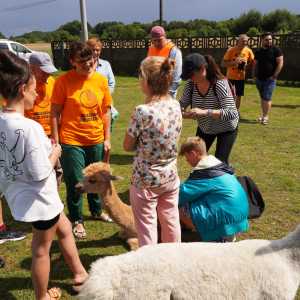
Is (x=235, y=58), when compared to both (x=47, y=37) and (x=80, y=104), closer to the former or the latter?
(x=80, y=104)

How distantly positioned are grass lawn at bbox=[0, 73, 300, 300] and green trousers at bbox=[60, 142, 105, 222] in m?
0.44

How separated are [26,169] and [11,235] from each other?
2076mm

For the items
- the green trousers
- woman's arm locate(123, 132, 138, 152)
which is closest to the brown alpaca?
the green trousers

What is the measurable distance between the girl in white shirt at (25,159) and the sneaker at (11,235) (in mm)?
1594

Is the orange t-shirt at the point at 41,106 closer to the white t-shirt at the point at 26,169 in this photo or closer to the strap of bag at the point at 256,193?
the white t-shirt at the point at 26,169

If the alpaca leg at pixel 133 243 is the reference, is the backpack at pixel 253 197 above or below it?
above

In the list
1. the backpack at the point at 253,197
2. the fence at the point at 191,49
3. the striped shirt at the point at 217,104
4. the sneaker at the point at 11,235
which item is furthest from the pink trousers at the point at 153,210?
the fence at the point at 191,49

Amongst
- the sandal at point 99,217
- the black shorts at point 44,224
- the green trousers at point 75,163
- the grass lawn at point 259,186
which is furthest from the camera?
the sandal at point 99,217

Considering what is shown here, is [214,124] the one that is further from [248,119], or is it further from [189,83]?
[248,119]

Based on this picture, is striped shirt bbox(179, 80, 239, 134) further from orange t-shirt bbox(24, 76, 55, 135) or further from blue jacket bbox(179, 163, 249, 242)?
orange t-shirt bbox(24, 76, 55, 135)

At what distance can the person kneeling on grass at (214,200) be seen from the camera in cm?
318

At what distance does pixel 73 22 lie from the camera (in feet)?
380

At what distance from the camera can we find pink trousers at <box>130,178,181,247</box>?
247cm

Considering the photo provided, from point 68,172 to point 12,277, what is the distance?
1200 millimetres
